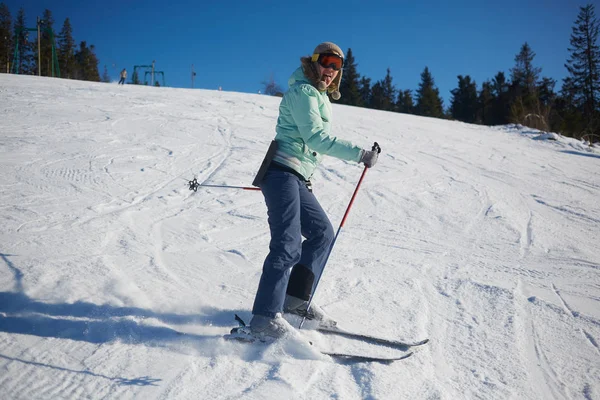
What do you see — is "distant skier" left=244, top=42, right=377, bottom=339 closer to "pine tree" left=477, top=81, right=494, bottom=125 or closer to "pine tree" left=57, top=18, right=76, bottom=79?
"pine tree" left=477, top=81, right=494, bottom=125

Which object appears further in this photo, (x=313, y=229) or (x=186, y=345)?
(x=313, y=229)

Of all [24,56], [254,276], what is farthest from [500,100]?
[24,56]

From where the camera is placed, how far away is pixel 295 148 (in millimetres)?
2412

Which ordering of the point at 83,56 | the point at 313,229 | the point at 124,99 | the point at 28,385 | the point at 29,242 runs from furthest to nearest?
the point at 83,56 < the point at 124,99 < the point at 29,242 < the point at 313,229 < the point at 28,385

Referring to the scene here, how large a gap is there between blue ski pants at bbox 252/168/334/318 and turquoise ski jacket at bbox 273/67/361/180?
0.41 feet

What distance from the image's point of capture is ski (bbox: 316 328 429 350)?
2.39 metres

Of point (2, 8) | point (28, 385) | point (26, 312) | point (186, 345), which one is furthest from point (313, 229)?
point (2, 8)

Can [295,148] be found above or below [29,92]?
below

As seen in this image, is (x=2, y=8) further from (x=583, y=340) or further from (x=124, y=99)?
(x=583, y=340)

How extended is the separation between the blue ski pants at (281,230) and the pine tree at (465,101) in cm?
4508

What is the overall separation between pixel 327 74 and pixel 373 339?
5.96 ft

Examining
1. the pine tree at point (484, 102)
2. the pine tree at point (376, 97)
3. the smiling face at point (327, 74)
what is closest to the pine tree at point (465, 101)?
the pine tree at point (484, 102)

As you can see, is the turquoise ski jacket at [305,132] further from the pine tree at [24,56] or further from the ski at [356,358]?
the pine tree at [24,56]

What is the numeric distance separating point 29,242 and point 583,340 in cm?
468
